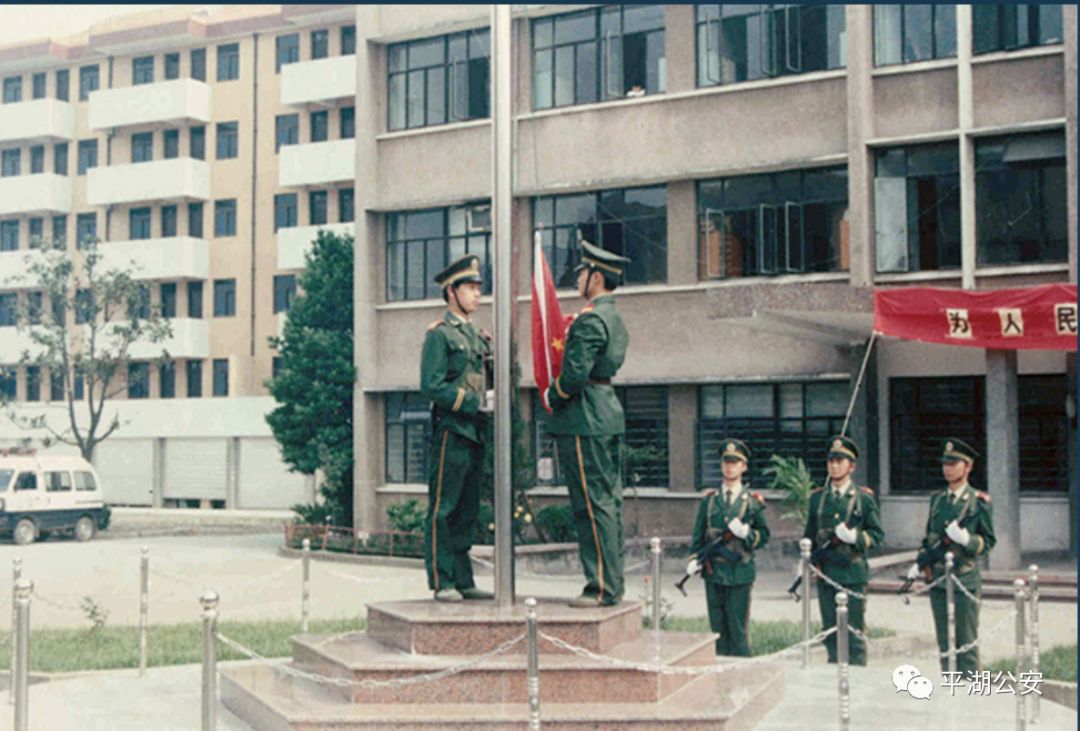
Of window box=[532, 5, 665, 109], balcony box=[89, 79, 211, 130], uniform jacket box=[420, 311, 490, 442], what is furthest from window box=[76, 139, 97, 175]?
uniform jacket box=[420, 311, 490, 442]

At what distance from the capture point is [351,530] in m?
25.2

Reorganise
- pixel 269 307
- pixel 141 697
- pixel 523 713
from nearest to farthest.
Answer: pixel 523 713 → pixel 141 697 → pixel 269 307

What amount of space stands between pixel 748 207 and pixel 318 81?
19.8 metres

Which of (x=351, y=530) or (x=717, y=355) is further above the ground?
(x=717, y=355)

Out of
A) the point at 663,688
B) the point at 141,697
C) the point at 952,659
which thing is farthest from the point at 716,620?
the point at 141,697

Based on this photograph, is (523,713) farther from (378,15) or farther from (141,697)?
(378,15)

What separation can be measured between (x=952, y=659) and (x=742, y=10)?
14538mm

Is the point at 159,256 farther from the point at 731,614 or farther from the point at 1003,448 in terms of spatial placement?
the point at 731,614

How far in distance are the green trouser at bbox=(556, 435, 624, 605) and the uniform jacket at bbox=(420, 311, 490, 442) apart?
1.85ft

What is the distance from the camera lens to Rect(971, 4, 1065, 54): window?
A: 1994 centimetres

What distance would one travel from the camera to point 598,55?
957 inches

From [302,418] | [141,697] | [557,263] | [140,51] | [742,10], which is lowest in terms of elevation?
[141,697]

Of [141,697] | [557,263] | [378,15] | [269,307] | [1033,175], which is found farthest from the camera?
[269,307]

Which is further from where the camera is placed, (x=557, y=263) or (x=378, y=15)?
(x=378, y=15)
